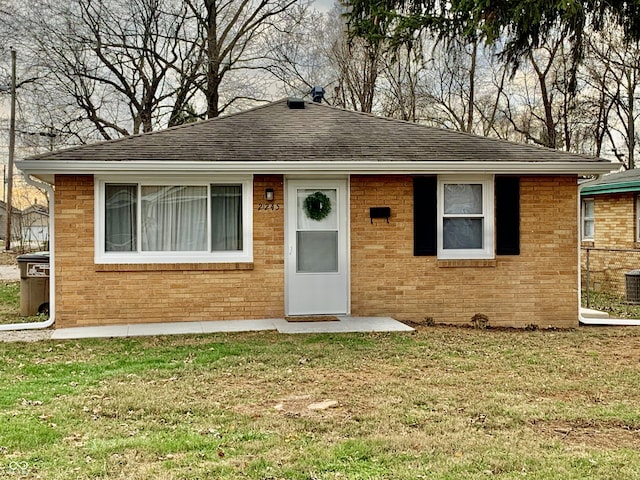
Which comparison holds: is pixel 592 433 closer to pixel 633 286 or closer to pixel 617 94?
pixel 633 286

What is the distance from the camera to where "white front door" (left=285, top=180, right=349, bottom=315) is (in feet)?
34.7

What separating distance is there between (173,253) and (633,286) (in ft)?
37.5

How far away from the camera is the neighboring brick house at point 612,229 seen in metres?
17.3

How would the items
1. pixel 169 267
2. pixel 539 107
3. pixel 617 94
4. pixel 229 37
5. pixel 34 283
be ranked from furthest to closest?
pixel 539 107 → pixel 617 94 → pixel 229 37 → pixel 34 283 → pixel 169 267

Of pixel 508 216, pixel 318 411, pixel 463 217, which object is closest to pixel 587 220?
pixel 508 216

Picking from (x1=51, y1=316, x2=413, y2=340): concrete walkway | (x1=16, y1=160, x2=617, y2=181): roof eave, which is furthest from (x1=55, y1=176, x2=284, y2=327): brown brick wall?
(x1=16, y1=160, x2=617, y2=181): roof eave

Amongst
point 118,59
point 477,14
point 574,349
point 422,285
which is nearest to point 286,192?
point 422,285

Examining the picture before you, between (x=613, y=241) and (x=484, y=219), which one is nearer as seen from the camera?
(x=484, y=219)

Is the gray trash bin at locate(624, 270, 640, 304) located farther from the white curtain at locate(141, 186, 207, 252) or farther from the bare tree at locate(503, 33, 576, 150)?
the bare tree at locate(503, 33, 576, 150)

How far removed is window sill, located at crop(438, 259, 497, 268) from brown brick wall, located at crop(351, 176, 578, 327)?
0.02 meters

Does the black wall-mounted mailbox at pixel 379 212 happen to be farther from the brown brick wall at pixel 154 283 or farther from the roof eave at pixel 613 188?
the roof eave at pixel 613 188

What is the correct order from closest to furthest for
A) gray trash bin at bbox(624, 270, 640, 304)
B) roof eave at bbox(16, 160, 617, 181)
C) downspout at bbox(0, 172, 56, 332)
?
roof eave at bbox(16, 160, 617, 181)
downspout at bbox(0, 172, 56, 332)
gray trash bin at bbox(624, 270, 640, 304)

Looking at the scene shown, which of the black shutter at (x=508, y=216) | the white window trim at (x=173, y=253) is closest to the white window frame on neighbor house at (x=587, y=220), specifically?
the black shutter at (x=508, y=216)

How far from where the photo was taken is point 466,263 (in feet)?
34.9
